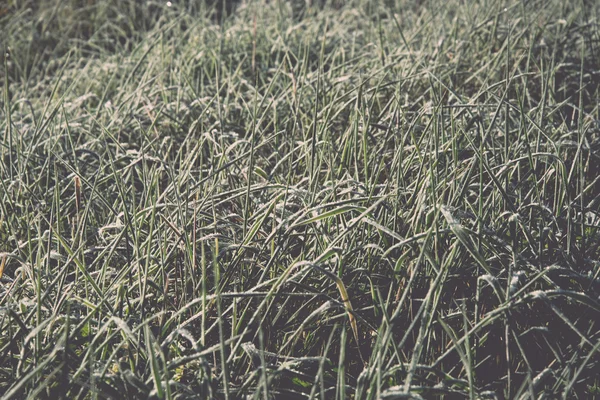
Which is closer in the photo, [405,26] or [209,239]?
[209,239]

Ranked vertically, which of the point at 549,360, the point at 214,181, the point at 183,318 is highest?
the point at 214,181

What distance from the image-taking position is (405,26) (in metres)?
2.91

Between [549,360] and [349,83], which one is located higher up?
[349,83]

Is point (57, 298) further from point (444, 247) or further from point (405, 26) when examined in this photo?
point (405, 26)

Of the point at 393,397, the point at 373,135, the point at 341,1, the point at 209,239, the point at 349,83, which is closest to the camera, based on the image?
the point at 393,397

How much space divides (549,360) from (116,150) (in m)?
1.23

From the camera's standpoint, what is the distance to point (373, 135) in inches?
67.8

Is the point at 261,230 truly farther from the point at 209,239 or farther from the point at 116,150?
the point at 116,150

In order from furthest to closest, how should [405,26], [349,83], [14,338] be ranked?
[405,26]
[349,83]
[14,338]

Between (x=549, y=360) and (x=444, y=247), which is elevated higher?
(x=444, y=247)

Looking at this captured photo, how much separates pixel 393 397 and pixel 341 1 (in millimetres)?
2784

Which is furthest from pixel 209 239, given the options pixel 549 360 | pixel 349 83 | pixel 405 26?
pixel 405 26

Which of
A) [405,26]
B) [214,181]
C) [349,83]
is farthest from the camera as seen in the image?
[405,26]

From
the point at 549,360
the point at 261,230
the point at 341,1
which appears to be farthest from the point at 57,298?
the point at 341,1
